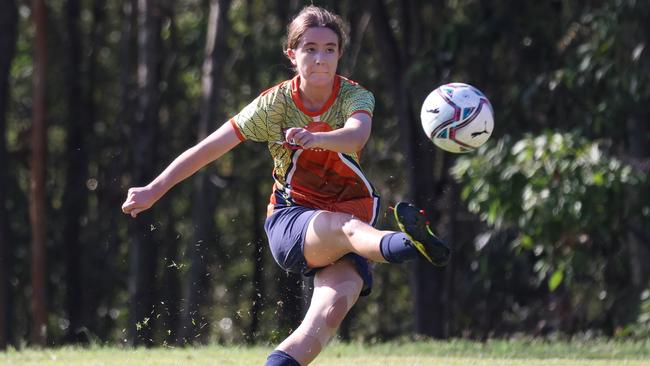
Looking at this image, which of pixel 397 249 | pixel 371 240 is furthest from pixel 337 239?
pixel 397 249

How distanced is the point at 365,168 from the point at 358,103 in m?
12.9

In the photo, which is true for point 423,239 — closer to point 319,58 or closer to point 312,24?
point 319,58

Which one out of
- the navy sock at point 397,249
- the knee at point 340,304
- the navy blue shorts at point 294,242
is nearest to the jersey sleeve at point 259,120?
the navy blue shorts at point 294,242

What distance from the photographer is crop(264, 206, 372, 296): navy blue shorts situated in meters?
5.47

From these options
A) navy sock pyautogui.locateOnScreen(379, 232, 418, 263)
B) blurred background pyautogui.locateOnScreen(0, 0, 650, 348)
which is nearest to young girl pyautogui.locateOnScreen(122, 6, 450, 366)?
navy sock pyautogui.locateOnScreen(379, 232, 418, 263)

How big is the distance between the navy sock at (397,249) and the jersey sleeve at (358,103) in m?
0.73

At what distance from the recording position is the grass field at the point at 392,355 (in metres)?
7.14

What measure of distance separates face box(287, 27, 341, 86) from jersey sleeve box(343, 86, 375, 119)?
0.40ft

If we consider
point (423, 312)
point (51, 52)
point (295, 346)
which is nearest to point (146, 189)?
point (295, 346)

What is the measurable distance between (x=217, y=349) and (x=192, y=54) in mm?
13588

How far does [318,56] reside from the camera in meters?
5.61

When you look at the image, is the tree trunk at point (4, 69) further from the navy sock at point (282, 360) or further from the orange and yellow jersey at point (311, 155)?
the navy sock at point (282, 360)

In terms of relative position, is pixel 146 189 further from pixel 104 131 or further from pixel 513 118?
pixel 104 131

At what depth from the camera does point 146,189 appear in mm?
5477
